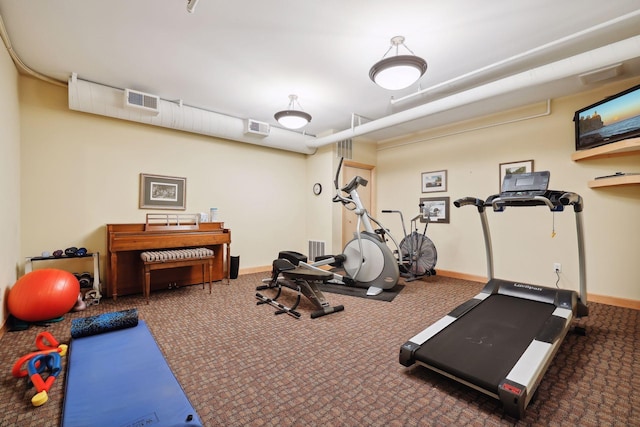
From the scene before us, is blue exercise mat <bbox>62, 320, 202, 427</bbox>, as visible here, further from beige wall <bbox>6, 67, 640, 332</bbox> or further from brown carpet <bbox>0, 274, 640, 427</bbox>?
beige wall <bbox>6, 67, 640, 332</bbox>

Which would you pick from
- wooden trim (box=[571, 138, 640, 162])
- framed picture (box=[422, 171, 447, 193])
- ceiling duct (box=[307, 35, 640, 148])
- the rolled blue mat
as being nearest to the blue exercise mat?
the rolled blue mat

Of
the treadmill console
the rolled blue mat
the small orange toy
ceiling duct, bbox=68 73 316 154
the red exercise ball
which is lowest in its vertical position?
the small orange toy

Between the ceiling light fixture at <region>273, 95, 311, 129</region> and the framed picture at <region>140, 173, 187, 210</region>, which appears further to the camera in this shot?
the framed picture at <region>140, 173, 187, 210</region>

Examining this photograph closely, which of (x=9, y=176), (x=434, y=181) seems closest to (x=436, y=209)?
(x=434, y=181)

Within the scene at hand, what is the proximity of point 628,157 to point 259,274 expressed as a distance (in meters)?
5.64

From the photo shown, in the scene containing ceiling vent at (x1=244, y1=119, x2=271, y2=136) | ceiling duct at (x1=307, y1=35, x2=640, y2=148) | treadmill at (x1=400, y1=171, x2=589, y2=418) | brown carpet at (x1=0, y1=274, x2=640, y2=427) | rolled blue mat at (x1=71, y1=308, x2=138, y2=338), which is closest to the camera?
brown carpet at (x1=0, y1=274, x2=640, y2=427)

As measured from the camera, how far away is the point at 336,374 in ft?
6.53

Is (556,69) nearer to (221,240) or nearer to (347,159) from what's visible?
(347,159)

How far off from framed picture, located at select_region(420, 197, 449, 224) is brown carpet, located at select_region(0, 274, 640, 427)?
2.35 metres

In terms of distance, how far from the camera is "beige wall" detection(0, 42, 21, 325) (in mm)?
2709

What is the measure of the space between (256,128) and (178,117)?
1.23 m

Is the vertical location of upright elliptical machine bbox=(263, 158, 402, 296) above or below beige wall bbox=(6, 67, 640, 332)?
below

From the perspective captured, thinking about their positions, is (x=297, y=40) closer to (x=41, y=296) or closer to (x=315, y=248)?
(x=41, y=296)

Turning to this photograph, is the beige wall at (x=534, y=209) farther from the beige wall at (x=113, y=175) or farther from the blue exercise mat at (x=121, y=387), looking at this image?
the blue exercise mat at (x=121, y=387)
